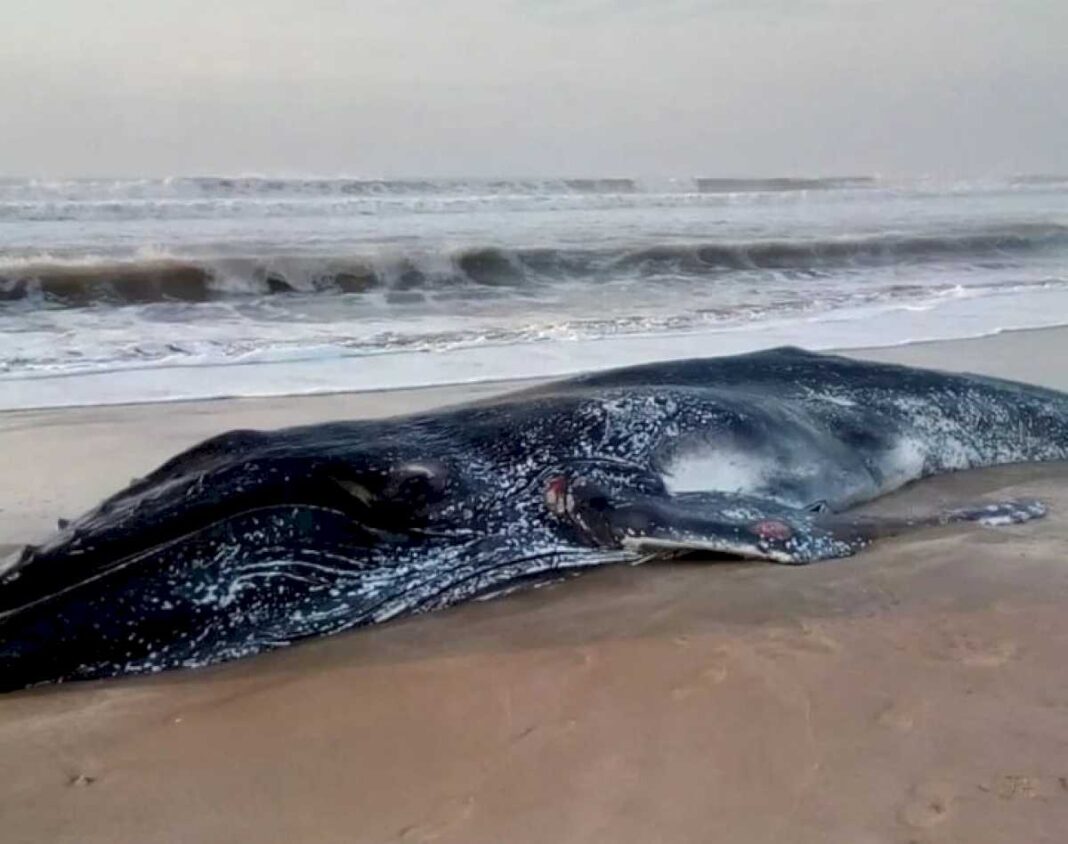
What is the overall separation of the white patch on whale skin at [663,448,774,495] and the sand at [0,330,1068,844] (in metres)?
0.41

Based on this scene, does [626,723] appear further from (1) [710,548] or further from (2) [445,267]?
(2) [445,267]

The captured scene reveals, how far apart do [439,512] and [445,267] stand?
51.4ft

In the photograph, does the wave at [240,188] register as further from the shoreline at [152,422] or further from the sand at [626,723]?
the sand at [626,723]

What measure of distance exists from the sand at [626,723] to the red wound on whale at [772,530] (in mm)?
124

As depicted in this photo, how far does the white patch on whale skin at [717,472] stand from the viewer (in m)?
5.30

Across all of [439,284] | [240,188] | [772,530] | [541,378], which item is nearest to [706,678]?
[772,530]

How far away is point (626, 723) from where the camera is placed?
11.7 ft

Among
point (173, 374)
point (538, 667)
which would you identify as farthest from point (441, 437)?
point (173, 374)

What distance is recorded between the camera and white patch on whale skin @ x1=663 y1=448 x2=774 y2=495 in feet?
17.4

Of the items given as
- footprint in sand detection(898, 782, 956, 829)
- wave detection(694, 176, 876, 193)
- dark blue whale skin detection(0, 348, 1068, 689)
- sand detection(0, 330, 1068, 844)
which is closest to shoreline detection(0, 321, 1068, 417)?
dark blue whale skin detection(0, 348, 1068, 689)

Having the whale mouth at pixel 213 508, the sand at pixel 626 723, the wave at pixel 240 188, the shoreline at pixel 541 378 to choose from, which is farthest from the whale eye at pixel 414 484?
the wave at pixel 240 188

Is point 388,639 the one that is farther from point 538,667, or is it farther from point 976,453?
point 976,453

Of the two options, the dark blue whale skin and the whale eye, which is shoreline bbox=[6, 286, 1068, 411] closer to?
the dark blue whale skin

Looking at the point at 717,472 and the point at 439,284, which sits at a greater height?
the point at 717,472
